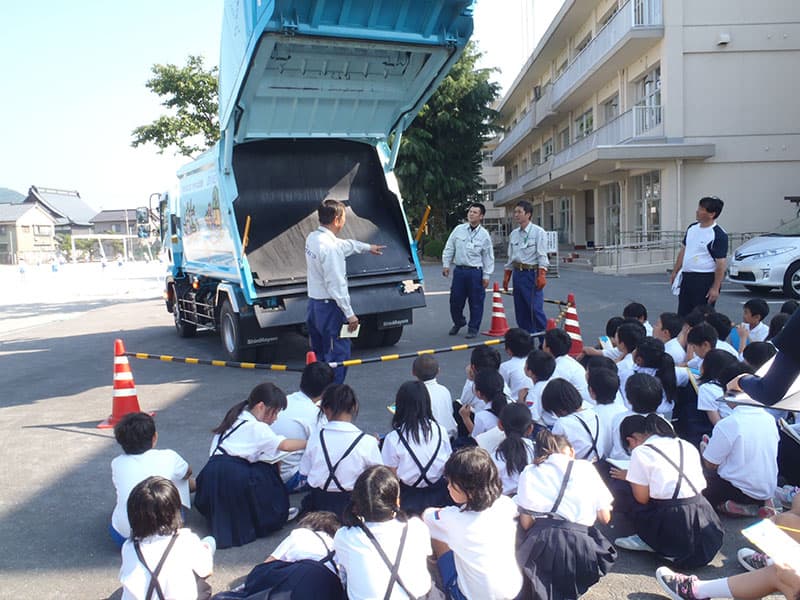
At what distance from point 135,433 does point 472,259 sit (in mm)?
6431

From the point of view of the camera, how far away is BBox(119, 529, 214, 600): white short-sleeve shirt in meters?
2.65

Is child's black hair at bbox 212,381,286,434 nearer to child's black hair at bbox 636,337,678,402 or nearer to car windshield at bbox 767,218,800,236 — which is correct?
child's black hair at bbox 636,337,678,402

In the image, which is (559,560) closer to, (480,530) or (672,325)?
(480,530)

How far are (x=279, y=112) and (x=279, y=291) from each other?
2.07m

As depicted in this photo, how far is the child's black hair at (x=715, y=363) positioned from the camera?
4188 millimetres

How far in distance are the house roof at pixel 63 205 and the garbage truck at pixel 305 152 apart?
240ft

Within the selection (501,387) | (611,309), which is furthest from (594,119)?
(501,387)

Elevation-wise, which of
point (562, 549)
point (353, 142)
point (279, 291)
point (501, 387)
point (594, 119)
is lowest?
point (562, 549)

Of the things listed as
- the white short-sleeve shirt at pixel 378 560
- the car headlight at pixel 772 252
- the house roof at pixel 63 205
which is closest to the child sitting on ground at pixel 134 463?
the white short-sleeve shirt at pixel 378 560

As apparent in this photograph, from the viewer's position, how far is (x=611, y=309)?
11945mm

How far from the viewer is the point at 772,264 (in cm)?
1240

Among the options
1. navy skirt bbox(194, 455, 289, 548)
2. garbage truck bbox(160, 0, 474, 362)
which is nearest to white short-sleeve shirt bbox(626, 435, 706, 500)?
navy skirt bbox(194, 455, 289, 548)

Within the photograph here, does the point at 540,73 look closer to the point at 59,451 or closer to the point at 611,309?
the point at 611,309

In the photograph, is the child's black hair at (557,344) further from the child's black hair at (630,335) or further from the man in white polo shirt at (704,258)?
the man in white polo shirt at (704,258)
